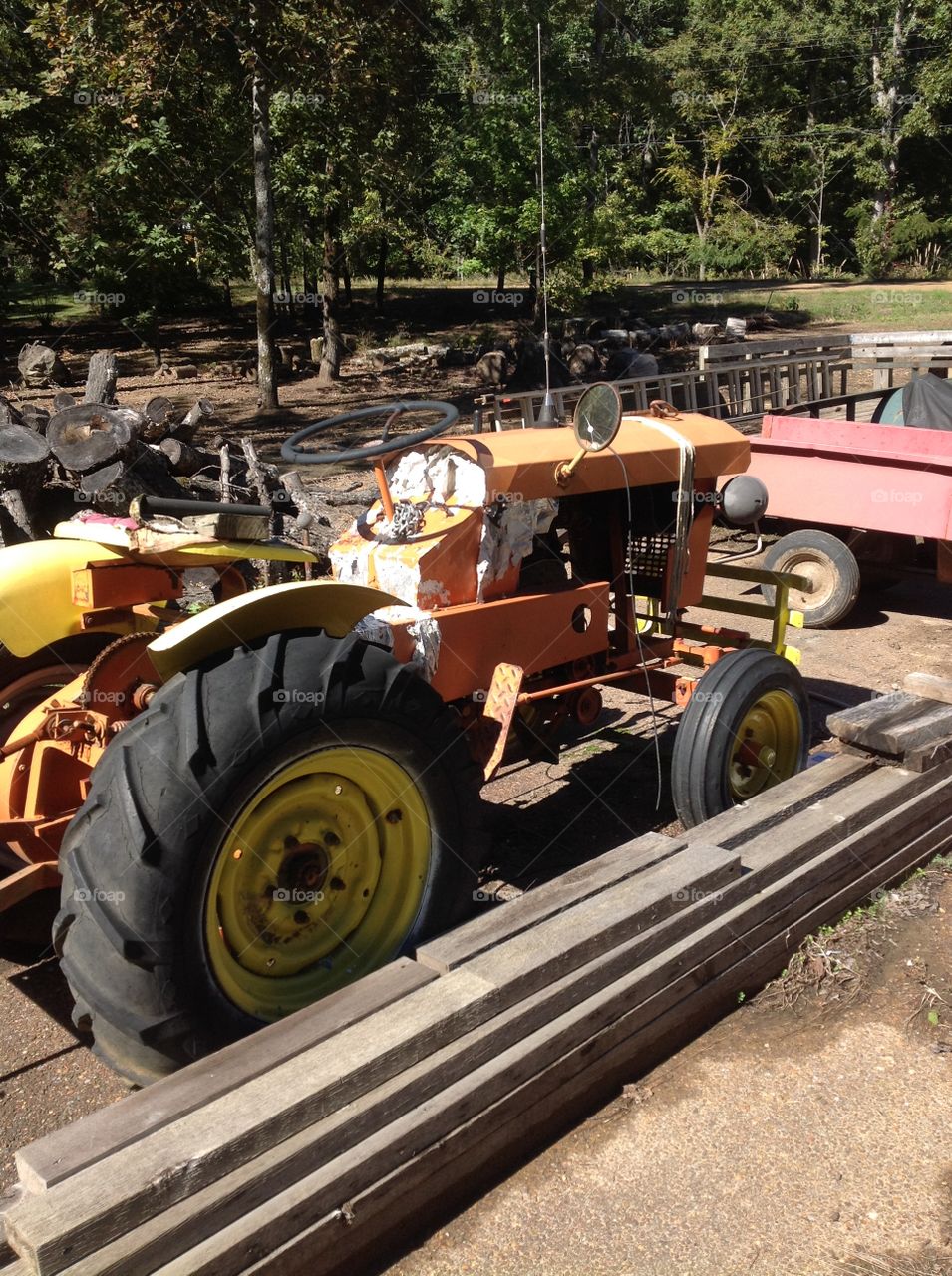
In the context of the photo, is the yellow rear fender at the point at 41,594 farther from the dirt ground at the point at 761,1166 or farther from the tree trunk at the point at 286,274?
the tree trunk at the point at 286,274

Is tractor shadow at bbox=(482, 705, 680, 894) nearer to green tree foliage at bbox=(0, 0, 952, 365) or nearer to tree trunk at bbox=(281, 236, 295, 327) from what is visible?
green tree foliage at bbox=(0, 0, 952, 365)

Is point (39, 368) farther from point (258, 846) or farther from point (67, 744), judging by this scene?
point (258, 846)

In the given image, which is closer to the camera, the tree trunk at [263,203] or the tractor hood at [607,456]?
the tractor hood at [607,456]

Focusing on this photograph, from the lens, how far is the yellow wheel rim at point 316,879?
269 cm

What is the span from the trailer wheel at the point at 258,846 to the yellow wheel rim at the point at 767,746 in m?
1.56

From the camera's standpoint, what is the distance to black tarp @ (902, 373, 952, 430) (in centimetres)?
860

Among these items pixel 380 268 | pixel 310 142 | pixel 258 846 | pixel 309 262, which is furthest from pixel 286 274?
pixel 258 846

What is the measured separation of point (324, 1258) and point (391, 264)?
2822 cm

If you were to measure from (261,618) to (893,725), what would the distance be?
2.61 metres

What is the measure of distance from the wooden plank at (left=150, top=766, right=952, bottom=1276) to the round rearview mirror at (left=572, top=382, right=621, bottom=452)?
1.58 metres

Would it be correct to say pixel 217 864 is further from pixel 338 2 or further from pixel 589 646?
pixel 338 2

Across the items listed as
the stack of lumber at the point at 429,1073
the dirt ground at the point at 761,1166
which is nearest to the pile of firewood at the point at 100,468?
the stack of lumber at the point at 429,1073

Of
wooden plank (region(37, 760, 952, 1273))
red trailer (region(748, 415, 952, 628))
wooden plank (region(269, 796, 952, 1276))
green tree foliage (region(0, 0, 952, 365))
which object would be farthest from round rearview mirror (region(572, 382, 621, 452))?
green tree foliage (region(0, 0, 952, 365))

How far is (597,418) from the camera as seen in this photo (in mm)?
3861
